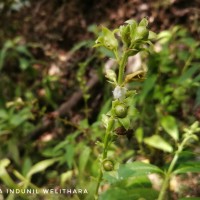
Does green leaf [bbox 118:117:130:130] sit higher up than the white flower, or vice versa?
the white flower

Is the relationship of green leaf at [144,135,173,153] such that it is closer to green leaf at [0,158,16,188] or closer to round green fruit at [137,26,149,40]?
green leaf at [0,158,16,188]

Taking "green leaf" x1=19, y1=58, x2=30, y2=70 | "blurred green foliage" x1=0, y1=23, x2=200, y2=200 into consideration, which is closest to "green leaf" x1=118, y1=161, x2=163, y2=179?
"blurred green foliage" x1=0, y1=23, x2=200, y2=200

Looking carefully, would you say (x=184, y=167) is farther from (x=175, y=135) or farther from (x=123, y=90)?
(x=175, y=135)

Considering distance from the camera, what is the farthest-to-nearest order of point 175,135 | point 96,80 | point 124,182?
point 96,80 → point 175,135 → point 124,182

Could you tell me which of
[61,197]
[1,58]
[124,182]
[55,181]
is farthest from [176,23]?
[61,197]

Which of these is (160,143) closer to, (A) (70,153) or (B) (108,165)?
(A) (70,153)

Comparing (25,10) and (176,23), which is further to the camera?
(25,10)

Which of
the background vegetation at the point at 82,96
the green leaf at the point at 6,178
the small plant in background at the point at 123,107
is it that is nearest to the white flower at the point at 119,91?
the small plant in background at the point at 123,107

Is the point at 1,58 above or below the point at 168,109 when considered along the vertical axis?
above

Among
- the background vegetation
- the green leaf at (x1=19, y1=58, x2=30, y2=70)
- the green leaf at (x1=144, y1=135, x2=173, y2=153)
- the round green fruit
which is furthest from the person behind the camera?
the green leaf at (x1=19, y1=58, x2=30, y2=70)
